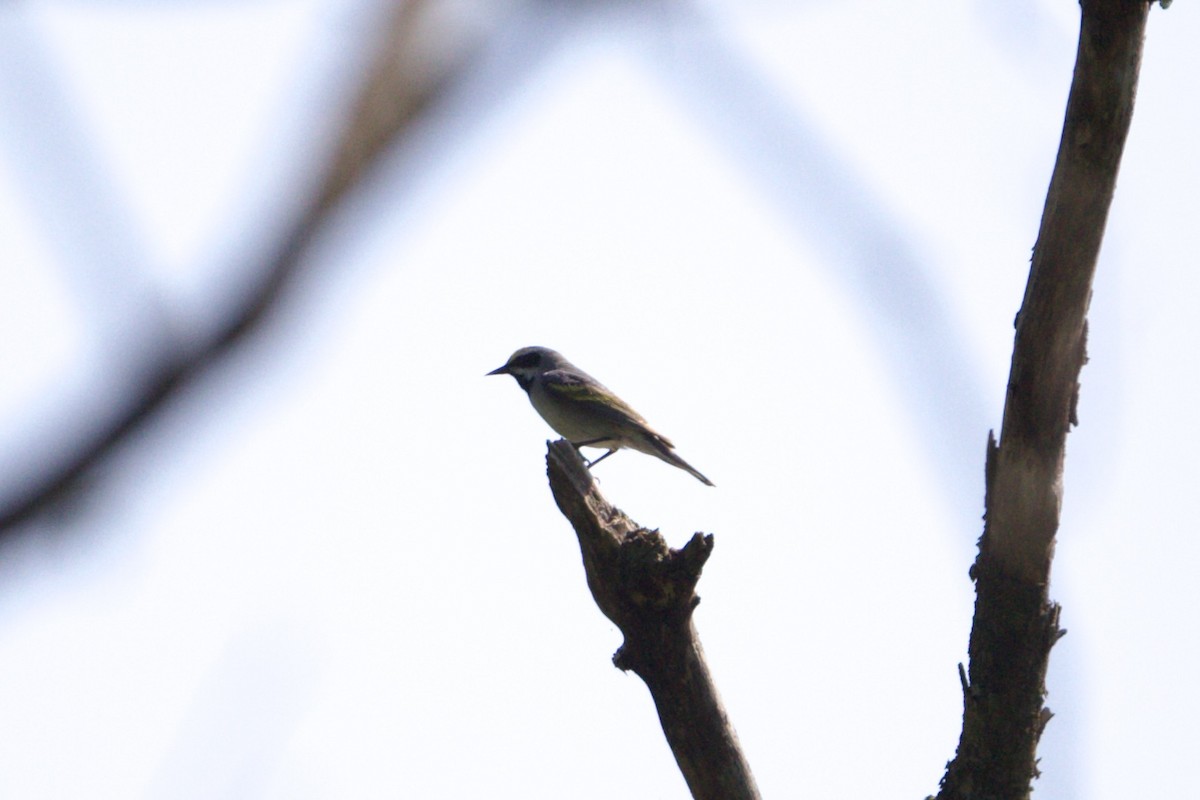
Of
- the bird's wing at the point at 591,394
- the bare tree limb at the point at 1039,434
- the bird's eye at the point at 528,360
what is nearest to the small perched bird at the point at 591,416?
the bird's wing at the point at 591,394

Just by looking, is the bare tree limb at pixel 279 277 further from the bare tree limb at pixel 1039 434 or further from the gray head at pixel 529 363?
the gray head at pixel 529 363

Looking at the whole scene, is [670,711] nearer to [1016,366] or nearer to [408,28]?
[1016,366]

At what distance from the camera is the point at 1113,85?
412cm

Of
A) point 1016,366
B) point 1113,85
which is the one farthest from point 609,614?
point 1113,85

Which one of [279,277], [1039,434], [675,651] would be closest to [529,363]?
[675,651]

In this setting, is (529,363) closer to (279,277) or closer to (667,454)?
(667,454)

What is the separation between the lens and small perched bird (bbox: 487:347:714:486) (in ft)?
34.8

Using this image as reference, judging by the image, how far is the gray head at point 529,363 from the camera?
12.2 m

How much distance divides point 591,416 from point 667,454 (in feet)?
2.53

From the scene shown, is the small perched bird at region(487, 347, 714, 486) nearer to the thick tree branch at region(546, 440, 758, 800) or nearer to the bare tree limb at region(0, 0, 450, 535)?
the thick tree branch at region(546, 440, 758, 800)

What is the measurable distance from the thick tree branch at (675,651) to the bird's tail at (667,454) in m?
5.29

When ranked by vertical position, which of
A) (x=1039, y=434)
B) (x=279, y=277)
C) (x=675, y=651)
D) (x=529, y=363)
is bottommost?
(x=279, y=277)

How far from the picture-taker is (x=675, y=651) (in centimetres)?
502

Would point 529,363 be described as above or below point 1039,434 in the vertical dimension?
above
